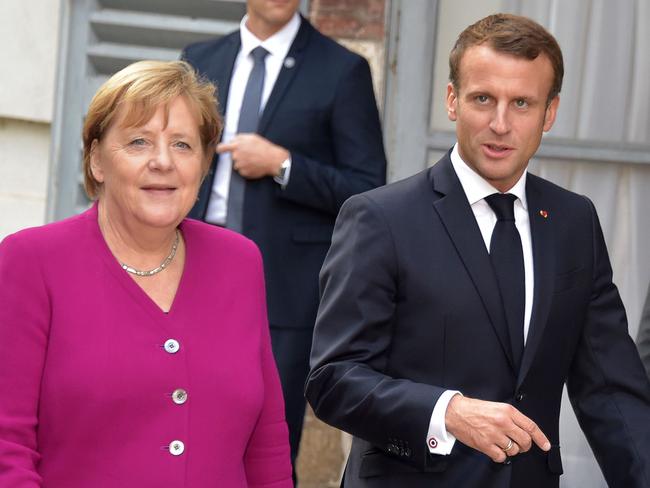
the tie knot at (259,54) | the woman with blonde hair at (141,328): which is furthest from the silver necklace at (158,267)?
the tie knot at (259,54)

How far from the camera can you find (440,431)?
Result: 11.1 ft

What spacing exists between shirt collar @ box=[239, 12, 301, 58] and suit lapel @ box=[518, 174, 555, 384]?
1546 mm

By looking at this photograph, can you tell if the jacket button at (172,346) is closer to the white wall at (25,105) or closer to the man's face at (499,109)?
the man's face at (499,109)

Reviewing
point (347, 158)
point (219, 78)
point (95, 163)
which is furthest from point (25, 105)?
point (95, 163)

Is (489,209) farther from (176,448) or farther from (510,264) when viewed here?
(176,448)

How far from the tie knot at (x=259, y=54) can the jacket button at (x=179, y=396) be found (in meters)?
1.97

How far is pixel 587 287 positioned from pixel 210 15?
2698 millimetres

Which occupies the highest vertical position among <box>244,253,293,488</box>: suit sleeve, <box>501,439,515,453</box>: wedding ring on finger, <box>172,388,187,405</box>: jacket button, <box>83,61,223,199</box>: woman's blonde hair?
<box>83,61,223,199</box>: woman's blonde hair

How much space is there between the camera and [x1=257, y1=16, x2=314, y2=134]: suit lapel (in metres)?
5.05

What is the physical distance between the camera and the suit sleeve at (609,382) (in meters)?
3.73

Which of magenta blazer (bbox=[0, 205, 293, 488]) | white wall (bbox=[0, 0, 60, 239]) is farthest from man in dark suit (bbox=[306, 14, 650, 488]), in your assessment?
white wall (bbox=[0, 0, 60, 239])

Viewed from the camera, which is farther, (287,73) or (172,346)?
(287,73)

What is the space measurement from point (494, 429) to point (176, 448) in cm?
69

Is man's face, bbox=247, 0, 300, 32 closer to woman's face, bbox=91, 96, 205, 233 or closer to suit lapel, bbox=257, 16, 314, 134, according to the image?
suit lapel, bbox=257, 16, 314, 134
